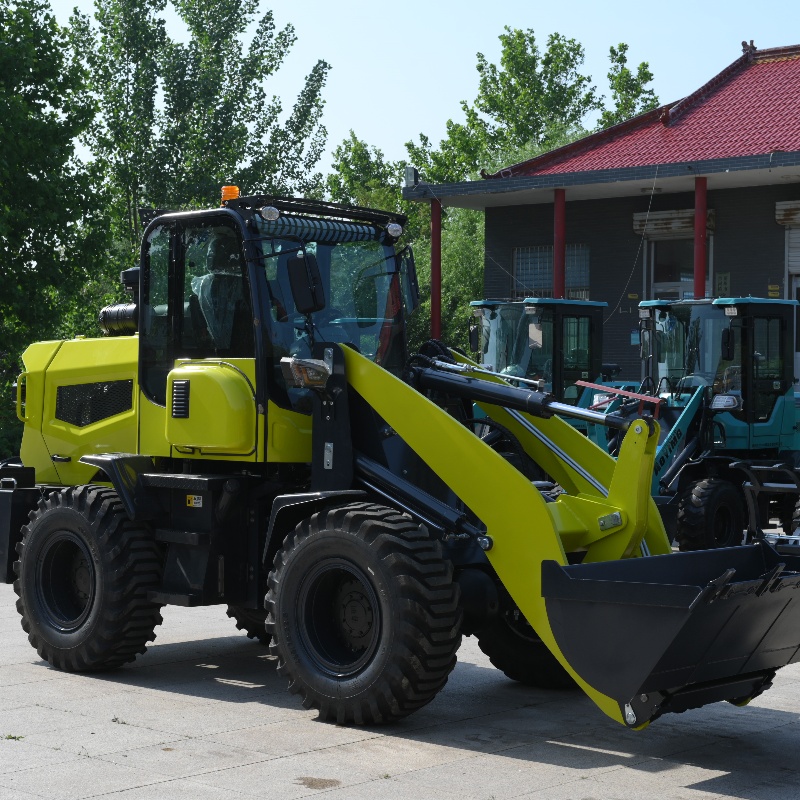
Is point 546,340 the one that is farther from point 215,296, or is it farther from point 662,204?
point 215,296

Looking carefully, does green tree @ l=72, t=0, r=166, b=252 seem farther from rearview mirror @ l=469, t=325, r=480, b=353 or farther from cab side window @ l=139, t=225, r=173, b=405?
cab side window @ l=139, t=225, r=173, b=405

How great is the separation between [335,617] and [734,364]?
372 inches

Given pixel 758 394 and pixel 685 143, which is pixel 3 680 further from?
pixel 685 143

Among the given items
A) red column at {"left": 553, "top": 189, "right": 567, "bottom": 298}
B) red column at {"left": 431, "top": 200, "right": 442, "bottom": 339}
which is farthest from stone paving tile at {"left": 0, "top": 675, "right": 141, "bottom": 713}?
red column at {"left": 431, "top": 200, "right": 442, "bottom": 339}

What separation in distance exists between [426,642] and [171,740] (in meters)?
1.41

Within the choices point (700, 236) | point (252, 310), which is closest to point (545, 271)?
point (700, 236)

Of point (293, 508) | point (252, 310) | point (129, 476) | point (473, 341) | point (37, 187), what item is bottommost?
point (293, 508)

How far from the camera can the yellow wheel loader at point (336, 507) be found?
697 centimetres

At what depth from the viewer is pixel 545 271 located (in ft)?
106

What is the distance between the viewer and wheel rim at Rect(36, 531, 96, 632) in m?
9.23

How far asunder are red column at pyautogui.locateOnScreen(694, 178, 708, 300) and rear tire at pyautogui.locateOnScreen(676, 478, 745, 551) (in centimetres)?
1118

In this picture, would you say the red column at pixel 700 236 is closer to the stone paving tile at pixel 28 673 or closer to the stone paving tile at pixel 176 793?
the stone paving tile at pixel 28 673

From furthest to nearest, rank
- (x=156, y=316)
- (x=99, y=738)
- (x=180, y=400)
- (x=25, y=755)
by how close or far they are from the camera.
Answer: (x=156, y=316)
(x=180, y=400)
(x=99, y=738)
(x=25, y=755)

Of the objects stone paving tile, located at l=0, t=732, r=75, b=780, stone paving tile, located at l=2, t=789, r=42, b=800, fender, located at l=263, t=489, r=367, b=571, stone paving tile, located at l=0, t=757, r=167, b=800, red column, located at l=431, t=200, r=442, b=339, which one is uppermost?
red column, located at l=431, t=200, r=442, b=339
